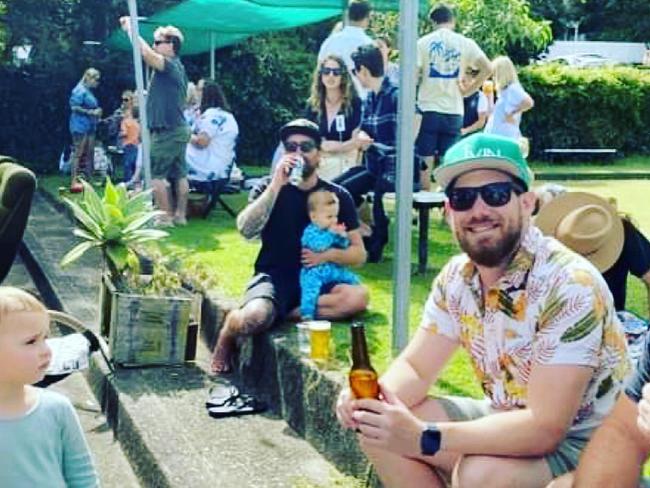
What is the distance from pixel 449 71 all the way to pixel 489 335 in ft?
21.3

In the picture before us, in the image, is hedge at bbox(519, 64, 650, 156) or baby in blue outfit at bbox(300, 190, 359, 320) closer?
baby in blue outfit at bbox(300, 190, 359, 320)

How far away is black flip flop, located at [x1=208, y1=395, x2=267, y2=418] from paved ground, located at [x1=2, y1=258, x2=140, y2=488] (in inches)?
19.8

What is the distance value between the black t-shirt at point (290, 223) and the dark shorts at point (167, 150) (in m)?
4.42

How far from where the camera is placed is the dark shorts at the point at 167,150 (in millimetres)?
10000

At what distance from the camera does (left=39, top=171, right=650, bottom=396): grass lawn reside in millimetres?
4855

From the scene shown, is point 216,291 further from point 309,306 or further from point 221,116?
point 221,116

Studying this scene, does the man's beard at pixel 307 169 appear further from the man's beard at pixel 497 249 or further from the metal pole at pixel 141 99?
the metal pole at pixel 141 99

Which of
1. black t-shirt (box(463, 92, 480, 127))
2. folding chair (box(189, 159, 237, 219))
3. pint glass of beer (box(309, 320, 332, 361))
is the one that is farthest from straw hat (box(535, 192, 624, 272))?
black t-shirt (box(463, 92, 480, 127))

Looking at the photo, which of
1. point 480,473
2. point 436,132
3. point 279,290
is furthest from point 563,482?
point 436,132

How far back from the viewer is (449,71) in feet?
30.9

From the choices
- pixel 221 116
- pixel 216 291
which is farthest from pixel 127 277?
pixel 221 116

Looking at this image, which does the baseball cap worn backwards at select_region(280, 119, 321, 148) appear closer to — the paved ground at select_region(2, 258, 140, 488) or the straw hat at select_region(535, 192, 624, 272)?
the straw hat at select_region(535, 192, 624, 272)

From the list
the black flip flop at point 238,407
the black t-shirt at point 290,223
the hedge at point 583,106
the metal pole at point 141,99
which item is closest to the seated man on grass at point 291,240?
the black t-shirt at point 290,223

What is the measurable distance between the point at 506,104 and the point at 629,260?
19.6 feet
